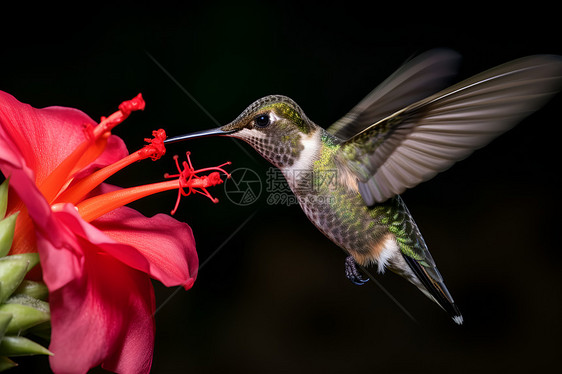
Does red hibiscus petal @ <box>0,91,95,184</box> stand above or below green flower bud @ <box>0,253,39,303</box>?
above

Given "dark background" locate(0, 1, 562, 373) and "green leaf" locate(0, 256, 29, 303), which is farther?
"dark background" locate(0, 1, 562, 373)

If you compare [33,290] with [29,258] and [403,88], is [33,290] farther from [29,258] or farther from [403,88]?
[403,88]

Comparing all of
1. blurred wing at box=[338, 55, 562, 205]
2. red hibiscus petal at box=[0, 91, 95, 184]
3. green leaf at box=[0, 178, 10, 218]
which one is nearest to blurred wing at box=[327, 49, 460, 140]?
blurred wing at box=[338, 55, 562, 205]

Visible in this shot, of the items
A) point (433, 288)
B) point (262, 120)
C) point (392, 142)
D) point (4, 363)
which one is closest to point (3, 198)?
point (4, 363)

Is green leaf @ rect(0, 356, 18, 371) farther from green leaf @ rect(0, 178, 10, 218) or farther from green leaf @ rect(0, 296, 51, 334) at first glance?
green leaf @ rect(0, 178, 10, 218)

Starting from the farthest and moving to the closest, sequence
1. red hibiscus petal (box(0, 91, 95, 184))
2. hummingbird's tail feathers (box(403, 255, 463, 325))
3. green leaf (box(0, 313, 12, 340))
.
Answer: hummingbird's tail feathers (box(403, 255, 463, 325)), red hibiscus petal (box(0, 91, 95, 184)), green leaf (box(0, 313, 12, 340))

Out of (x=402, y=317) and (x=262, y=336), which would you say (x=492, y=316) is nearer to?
(x=402, y=317)

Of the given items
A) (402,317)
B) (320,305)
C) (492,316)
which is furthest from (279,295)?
(492,316)

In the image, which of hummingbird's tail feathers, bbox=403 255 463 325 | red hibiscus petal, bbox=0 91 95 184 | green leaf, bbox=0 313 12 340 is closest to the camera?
green leaf, bbox=0 313 12 340

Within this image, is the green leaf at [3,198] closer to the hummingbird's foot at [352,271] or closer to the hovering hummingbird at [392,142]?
the hovering hummingbird at [392,142]
